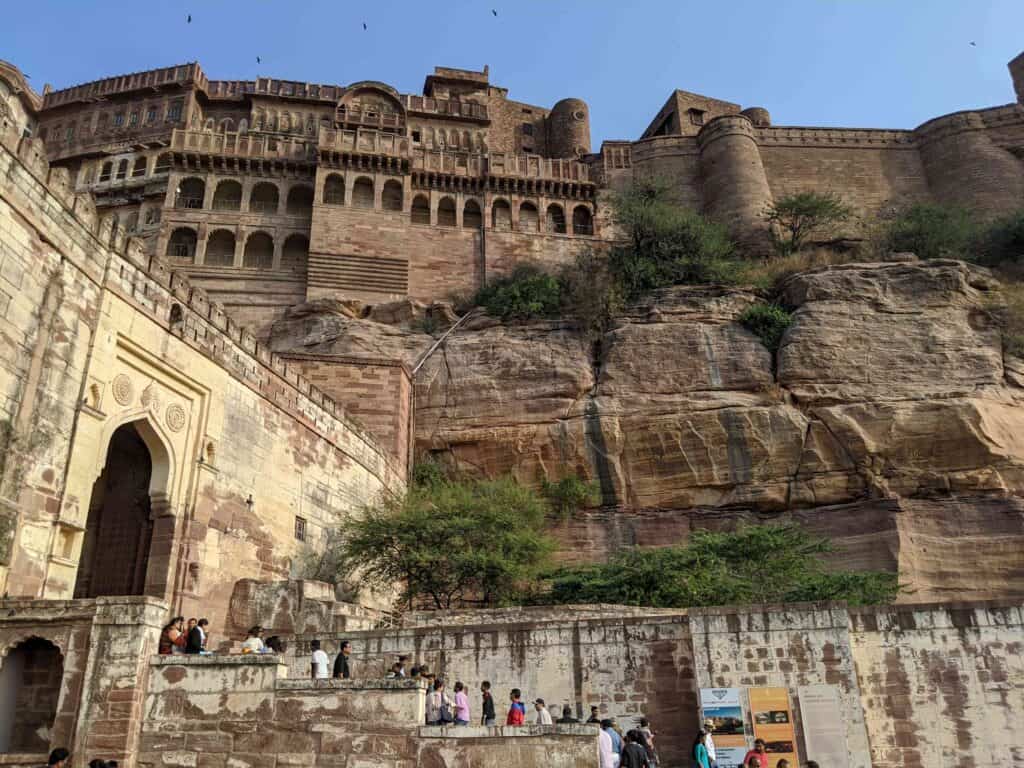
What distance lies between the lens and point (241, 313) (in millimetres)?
30891

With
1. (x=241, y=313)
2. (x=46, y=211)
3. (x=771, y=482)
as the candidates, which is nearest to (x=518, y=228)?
(x=241, y=313)

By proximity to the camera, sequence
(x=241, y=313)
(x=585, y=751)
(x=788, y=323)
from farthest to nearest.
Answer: (x=241, y=313)
(x=788, y=323)
(x=585, y=751)

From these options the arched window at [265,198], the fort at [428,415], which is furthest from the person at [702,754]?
the arched window at [265,198]

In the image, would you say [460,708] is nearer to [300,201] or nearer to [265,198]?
[300,201]

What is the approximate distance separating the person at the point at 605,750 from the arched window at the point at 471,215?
28.3 metres

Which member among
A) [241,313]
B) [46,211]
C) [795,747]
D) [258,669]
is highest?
[241,313]

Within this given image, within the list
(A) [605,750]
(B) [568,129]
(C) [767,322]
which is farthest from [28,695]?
(B) [568,129]

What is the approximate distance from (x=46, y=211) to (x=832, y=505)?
18475 mm

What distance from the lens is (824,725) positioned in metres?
10.9

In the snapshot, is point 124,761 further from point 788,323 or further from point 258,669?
point 788,323

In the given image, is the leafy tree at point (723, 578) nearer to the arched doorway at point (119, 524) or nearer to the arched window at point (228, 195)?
the arched doorway at point (119, 524)

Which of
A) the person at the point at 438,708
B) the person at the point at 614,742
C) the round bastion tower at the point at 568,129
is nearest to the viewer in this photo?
the person at the point at 614,742

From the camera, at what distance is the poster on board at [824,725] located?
10688 mm

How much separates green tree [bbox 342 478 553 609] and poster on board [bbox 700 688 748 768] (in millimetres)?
6057
